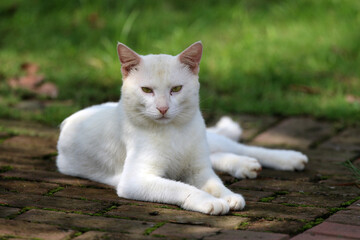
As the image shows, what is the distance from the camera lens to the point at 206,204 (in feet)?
10.5

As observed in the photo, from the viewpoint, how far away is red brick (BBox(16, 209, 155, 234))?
115 inches

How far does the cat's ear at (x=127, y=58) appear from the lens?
3597 mm

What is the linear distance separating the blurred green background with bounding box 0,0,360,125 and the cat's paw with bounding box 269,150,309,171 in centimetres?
139

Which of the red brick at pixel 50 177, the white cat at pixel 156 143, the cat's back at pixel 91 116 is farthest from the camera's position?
the cat's back at pixel 91 116

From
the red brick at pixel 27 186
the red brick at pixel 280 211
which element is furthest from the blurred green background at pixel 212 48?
the red brick at pixel 280 211

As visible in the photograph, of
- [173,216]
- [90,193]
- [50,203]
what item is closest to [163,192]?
[173,216]

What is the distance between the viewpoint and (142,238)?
2773 mm

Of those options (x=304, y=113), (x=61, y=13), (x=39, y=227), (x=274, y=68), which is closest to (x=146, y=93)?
(x=39, y=227)

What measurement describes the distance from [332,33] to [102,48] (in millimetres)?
2637

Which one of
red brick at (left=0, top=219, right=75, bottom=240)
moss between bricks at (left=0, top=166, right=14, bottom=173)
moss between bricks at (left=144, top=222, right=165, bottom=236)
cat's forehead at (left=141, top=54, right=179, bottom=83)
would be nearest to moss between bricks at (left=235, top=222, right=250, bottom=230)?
moss between bricks at (left=144, top=222, right=165, bottom=236)

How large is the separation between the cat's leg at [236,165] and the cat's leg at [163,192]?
702mm

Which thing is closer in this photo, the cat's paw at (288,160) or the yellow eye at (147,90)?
the yellow eye at (147,90)

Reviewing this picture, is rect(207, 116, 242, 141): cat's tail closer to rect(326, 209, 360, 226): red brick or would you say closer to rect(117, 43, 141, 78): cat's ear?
rect(117, 43, 141, 78): cat's ear

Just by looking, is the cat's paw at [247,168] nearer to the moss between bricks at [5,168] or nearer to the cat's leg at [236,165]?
the cat's leg at [236,165]
